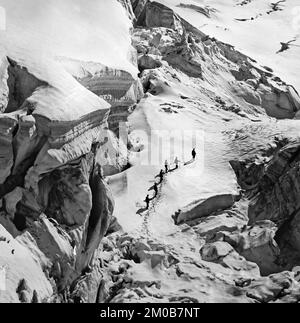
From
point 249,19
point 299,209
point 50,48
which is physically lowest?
point 249,19

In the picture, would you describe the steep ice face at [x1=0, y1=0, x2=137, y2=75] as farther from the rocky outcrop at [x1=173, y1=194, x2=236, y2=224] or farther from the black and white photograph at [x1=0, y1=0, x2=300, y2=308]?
the rocky outcrop at [x1=173, y1=194, x2=236, y2=224]

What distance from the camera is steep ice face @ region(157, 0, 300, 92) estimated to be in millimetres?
47719

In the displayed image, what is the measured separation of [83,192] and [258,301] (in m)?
7.08

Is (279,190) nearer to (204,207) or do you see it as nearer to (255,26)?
(204,207)

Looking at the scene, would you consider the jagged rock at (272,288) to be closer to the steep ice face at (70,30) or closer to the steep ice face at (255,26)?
the steep ice face at (70,30)

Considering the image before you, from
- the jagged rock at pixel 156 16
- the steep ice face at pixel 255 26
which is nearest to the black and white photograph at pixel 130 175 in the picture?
the jagged rock at pixel 156 16

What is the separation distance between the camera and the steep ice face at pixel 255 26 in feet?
157

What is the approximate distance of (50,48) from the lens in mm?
24453

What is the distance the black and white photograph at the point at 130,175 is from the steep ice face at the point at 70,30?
9cm

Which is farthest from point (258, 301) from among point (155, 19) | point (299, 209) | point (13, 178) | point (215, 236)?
point (155, 19)

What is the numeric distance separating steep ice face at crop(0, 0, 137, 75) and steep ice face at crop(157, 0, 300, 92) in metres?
15.1

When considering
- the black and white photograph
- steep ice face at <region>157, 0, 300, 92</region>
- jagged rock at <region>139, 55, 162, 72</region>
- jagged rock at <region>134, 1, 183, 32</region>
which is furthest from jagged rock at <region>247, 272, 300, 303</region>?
jagged rock at <region>134, 1, 183, 32</region>

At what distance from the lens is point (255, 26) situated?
2207 inches
